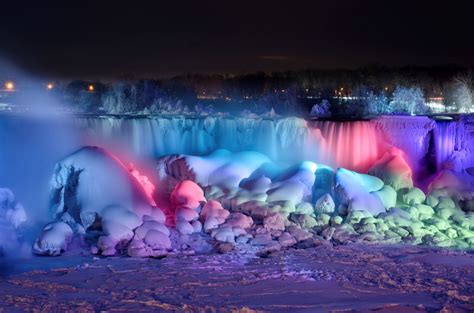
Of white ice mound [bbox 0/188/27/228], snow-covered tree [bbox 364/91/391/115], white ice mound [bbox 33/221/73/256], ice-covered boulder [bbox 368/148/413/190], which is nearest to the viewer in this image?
white ice mound [bbox 33/221/73/256]

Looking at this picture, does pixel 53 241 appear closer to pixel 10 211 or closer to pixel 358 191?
pixel 10 211

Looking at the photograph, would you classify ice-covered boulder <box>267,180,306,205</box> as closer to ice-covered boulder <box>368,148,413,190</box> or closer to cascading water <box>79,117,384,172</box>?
ice-covered boulder <box>368,148,413,190</box>

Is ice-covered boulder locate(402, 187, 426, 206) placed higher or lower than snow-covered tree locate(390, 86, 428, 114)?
lower

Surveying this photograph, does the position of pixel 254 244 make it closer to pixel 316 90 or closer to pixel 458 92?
pixel 458 92

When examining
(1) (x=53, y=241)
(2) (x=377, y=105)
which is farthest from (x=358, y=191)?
(2) (x=377, y=105)

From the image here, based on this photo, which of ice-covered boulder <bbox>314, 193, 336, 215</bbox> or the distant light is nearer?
ice-covered boulder <bbox>314, 193, 336, 215</bbox>

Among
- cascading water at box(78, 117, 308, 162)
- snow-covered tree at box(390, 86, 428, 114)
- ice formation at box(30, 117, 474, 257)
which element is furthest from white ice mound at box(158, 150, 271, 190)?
snow-covered tree at box(390, 86, 428, 114)
